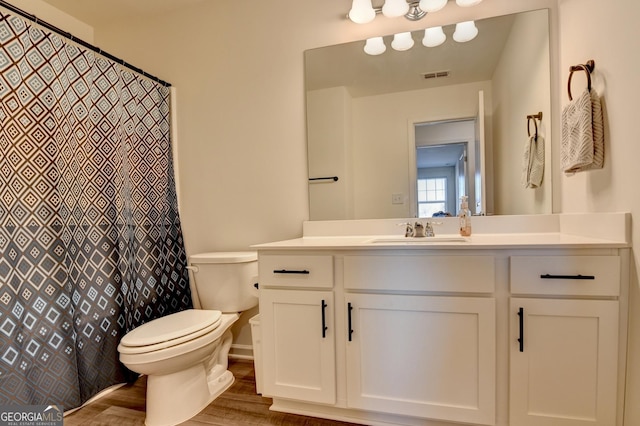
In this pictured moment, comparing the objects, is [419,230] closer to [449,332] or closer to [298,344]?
[449,332]

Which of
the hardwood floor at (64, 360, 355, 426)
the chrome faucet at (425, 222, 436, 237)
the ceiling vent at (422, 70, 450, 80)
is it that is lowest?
the hardwood floor at (64, 360, 355, 426)

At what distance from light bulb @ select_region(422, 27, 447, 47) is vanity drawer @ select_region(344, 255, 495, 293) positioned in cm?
122

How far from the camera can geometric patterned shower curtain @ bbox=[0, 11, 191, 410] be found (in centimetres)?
141

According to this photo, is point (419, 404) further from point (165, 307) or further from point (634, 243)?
point (165, 307)

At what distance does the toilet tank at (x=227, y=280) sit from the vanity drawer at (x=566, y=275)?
1.35m

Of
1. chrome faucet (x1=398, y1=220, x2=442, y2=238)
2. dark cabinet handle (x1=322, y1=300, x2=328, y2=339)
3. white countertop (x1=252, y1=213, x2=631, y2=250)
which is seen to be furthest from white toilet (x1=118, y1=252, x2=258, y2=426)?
chrome faucet (x1=398, y1=220, x2=442, y2=238)

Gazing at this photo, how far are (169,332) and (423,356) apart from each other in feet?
3.69

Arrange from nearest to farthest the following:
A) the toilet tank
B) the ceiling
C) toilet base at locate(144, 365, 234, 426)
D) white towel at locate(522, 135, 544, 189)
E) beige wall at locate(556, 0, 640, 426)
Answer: beige wall at locate(556, 0, 640, 426)
toilet base at locate(144, 365, 234, 426)
white towel at locate(522, 135, 544, 189)
the toilet tank
the ceiling

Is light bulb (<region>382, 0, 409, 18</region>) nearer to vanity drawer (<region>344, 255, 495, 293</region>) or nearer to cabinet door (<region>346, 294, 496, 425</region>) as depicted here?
vanity drawer (<region>344, 255, 495, 293</region>)

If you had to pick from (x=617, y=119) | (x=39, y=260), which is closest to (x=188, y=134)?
(x=39, y=260)

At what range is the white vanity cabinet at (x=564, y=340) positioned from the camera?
1.15m

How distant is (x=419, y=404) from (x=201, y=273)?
4.37 ft

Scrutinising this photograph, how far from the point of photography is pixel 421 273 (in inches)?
51.6

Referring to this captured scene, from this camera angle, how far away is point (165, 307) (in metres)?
2.11
